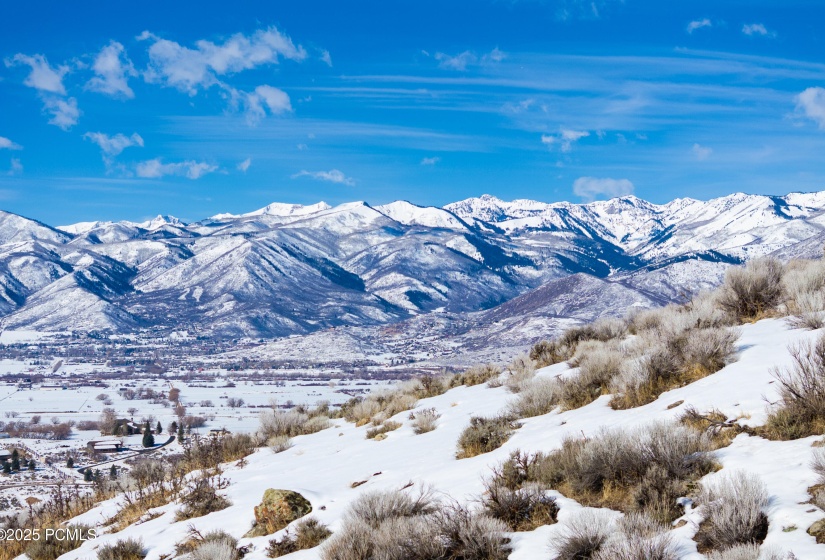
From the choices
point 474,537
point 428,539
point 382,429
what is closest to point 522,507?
point 474,537

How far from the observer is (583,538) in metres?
5.87

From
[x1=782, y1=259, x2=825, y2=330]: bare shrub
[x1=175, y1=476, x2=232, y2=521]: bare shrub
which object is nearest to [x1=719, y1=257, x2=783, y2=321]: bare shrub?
[x1=782, y1=259, x2=825, y2=330]: bare shrub

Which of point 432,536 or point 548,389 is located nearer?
point 432,536

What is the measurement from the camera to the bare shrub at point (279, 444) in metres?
15.4

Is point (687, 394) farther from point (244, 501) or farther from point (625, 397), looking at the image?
point (244, 501)

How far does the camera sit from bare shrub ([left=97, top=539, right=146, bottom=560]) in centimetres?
909

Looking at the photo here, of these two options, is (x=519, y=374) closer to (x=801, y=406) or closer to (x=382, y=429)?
(x=382, y=429)

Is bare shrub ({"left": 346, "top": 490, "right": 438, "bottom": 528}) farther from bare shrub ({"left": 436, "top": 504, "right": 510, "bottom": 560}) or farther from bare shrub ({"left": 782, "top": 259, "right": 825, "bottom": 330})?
bare shrub ({"left": 782, "top": 259, "right": 825, "bottom": 330})

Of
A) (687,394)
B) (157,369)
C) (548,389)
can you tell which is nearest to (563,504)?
(687,394)

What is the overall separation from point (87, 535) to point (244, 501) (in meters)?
2.76

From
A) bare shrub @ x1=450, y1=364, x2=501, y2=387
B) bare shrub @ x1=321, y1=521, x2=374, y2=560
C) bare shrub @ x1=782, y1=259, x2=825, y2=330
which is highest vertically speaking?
bare shrub @ x1=782, y1=259, x2=825, y2=330

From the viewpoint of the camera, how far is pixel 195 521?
1017 cm

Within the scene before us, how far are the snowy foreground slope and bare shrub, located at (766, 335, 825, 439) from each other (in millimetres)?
187

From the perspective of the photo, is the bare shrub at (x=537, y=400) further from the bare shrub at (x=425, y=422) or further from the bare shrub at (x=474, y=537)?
the bare shrub at (x=474, y=537)
